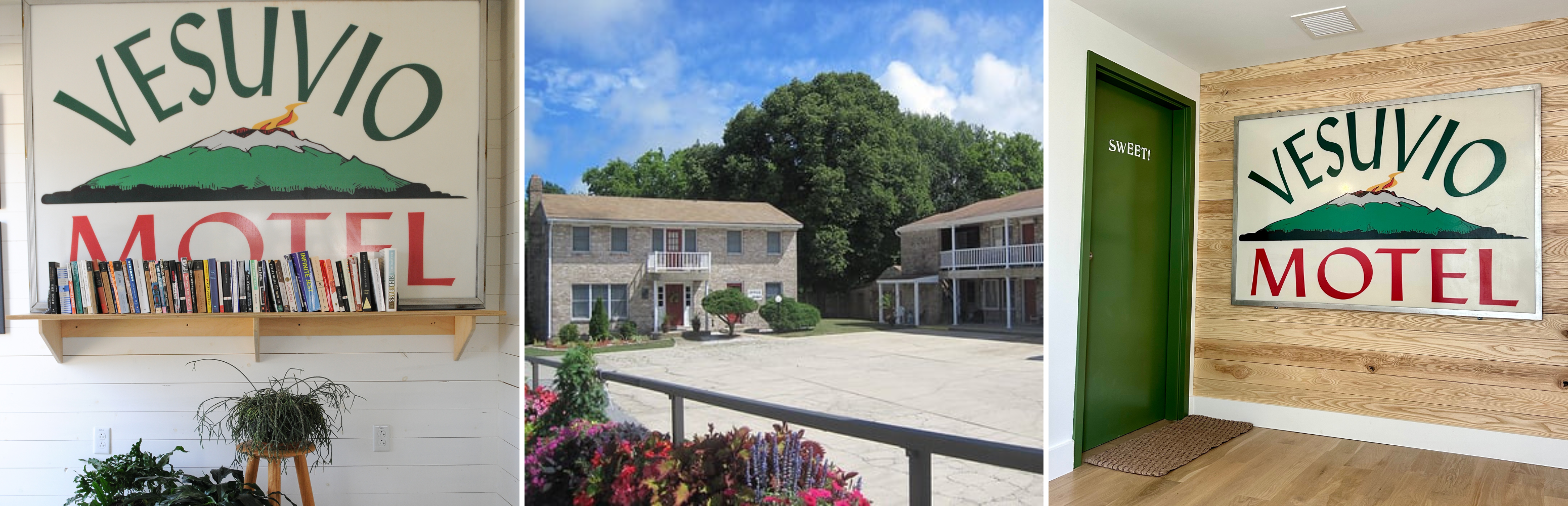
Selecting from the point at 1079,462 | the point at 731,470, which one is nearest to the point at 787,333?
the point at 731,470

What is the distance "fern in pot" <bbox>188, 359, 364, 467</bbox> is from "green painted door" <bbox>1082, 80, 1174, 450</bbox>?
2.53 m

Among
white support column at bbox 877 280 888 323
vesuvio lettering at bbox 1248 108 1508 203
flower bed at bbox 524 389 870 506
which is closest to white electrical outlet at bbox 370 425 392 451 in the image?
flower bed at bbox 524 389 870 506

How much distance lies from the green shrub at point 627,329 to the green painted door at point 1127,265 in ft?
5.81

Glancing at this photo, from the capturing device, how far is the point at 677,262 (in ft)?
6.94

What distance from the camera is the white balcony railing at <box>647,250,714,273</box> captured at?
2.09 m

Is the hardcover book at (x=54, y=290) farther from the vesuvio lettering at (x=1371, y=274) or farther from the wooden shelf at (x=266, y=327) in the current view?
the vesuvio lettering at (x=1371, y=274)

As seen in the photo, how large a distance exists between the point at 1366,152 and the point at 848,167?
9.27 ft

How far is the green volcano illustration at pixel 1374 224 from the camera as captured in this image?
3.36 meters

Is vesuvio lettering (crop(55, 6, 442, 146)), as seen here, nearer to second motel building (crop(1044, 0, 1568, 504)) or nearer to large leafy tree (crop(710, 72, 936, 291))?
large leafy tree (crop(710, 72, 936, 291))

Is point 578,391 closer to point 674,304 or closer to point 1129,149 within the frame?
point 674,304

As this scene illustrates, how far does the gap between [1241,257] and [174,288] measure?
4.14m

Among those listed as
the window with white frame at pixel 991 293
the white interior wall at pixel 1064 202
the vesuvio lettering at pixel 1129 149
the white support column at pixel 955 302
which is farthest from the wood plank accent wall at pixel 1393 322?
the white support column at pixel 955 302

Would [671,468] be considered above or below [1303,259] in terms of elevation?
below

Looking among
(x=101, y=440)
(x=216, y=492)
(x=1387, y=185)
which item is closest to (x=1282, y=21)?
(x=1387, y=185)
